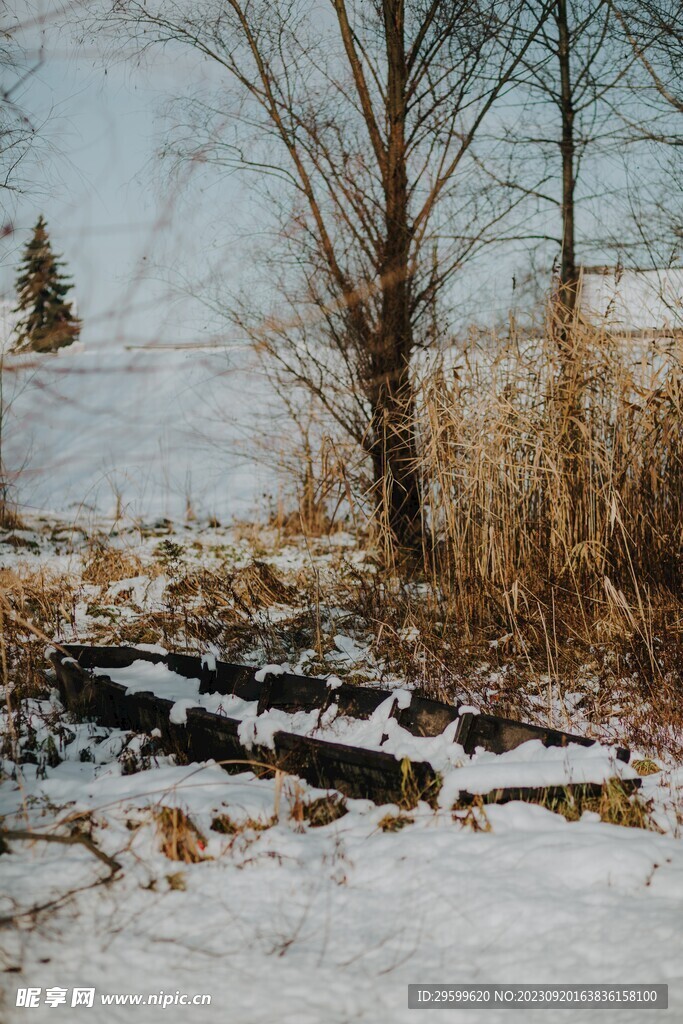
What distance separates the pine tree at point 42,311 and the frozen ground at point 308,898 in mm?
1256

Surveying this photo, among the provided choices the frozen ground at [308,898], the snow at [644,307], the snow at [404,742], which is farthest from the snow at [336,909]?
the snow at [644,307]

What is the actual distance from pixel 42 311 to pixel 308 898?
1688 millimetres

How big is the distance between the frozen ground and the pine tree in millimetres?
1256

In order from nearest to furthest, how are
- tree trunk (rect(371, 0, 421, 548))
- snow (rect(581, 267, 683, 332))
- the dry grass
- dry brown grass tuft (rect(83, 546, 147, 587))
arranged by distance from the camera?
1. the dry grass
2. snow (rect(581, 267, 683, 332))
3. dry brown grass tuft (rect(83, 546, 147, 587))
4. tree trunk (rect(371, 0, 421, 548))

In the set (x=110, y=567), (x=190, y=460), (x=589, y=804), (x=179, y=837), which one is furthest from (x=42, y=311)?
(x=190, y=460)

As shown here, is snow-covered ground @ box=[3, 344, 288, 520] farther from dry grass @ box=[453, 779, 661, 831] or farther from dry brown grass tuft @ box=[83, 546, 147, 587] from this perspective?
dry grass @ box=[453, 779, 661, 831]

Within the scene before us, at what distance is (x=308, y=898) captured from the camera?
6.68 ft

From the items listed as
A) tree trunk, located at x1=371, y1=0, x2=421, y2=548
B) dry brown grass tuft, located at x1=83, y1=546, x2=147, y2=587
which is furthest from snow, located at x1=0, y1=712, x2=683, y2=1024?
tree trunk, located at x1=371, y1=0, x2=421, y2=548

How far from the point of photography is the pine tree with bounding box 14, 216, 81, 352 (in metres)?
2.22

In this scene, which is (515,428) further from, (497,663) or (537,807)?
(537,807)

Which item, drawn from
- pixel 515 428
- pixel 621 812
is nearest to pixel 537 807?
pixel 621 812

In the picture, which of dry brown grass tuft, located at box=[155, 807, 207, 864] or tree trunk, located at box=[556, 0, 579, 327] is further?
tree trunk, located at box=[556, 0, 579, 327]

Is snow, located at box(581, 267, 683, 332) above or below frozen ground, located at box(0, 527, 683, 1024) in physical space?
above

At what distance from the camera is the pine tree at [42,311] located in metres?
2.22
